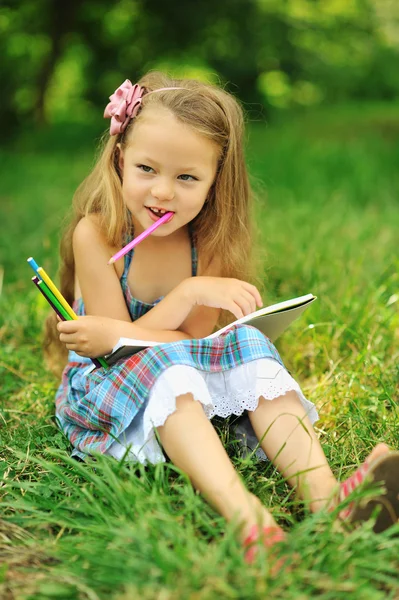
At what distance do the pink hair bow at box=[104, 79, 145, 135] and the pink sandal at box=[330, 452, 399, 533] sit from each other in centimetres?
103

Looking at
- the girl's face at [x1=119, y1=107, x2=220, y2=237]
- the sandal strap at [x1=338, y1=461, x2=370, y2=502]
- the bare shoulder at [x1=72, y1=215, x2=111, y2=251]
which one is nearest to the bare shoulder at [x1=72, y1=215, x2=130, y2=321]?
the bare shoulder at [x1=72, y1=215, x2=111, y2=251]

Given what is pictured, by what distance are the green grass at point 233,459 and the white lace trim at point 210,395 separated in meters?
0.06

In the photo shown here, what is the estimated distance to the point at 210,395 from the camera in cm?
171

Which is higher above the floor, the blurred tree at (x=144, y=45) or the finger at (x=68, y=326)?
the blurred tree at (x=144, y=45)

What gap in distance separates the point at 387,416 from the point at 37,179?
3946 millimetres

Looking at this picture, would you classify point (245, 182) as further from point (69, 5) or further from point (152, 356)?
point (69, 5)

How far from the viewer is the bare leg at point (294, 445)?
1.55 m

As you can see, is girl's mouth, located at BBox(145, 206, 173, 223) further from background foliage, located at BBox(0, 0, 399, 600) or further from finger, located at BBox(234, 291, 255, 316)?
background foliage, located at BBox(0, 0, 399, 600)

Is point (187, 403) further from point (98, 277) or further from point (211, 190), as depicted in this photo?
point (211, 190)

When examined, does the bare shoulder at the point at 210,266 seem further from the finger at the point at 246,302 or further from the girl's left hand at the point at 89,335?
the girl's left hand at the point at 89,335

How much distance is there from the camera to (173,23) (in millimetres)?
9492

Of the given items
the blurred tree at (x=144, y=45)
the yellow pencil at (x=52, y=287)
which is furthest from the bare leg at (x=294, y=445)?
the blurred tree at (x=144, y=45)

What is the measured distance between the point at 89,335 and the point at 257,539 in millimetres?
680

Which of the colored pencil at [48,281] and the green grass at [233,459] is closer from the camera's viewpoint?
the green grass at [233,459]
